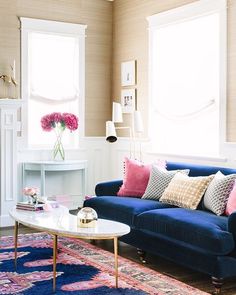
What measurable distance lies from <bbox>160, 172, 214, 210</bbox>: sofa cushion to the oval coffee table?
0.86m

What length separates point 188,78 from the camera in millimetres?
5988

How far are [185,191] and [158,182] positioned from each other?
522 millimetres

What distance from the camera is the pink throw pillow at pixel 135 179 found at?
5398mm

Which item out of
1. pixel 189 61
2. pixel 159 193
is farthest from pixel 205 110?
pixel 159 193

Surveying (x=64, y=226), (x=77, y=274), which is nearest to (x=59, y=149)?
(x=77, y=274)

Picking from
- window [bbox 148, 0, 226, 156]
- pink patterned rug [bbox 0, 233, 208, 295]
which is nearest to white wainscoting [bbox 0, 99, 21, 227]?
pink patterned rug [bbox 0, 233, 208, 295]

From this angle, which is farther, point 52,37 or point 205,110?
point 52,37

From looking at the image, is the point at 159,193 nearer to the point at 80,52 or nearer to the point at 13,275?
the point at 13,275

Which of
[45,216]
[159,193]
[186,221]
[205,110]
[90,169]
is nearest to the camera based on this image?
[186,221]

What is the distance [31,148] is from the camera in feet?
22.2

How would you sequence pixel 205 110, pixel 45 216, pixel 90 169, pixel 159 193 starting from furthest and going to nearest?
pixel 90 169
pixel 205 110
pixel 159 193
pixel 45 216

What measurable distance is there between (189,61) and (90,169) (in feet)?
7.21

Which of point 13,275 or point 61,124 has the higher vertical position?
point 61,124

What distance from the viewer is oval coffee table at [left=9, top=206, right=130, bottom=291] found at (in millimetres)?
3676
